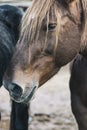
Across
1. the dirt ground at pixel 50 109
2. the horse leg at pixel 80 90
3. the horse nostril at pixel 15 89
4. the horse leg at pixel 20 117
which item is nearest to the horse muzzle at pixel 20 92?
the horse nostril at pixel 15 89

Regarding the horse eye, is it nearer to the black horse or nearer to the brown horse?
the brown horse

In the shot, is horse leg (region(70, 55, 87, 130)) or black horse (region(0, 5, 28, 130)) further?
black horse (region(0, 5, 28, 130))

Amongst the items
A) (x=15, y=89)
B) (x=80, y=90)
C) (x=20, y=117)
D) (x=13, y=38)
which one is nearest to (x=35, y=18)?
(x=15, y=89)

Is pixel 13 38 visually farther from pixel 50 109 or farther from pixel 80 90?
pixel 50 109

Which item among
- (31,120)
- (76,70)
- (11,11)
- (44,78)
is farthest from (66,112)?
(44,78)

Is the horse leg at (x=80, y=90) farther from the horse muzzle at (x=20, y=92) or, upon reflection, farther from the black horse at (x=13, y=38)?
the black horse at (x=13, y=38)

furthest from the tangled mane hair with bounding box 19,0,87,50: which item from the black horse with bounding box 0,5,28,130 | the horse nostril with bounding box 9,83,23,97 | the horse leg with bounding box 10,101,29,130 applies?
the horse leg with bounding box 10,101,29,130

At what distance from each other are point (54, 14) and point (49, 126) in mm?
2739

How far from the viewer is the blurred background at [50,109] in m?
5.77

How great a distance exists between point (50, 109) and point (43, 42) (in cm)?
329

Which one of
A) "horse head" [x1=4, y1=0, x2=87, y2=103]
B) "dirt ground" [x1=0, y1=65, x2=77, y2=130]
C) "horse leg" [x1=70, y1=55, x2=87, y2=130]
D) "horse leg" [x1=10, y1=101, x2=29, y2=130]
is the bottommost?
"dirt ground" [x1=0, y1=65, x2=77, y2=130]

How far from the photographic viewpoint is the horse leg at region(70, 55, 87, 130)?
3676 millimetres

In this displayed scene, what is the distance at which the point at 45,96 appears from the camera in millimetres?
7023

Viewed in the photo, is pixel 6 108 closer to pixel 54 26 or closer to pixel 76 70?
pixel 76 70
